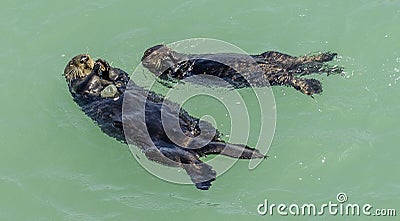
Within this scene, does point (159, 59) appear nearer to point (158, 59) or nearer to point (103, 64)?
point (158, 59)

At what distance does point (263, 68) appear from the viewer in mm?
9148

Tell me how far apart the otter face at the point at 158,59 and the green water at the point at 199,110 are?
0.37 meters

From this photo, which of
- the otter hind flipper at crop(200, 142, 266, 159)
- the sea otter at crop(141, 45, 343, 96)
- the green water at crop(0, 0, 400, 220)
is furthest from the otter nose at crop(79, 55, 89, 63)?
the otter hind flipper at crop(200, 142, 266, 159)

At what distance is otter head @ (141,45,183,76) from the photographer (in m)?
9.62

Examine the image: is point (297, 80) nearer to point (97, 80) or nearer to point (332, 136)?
point (332, 136)

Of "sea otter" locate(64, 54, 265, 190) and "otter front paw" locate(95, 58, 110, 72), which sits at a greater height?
"otter front paw" locate(95, 58, 110, 72)

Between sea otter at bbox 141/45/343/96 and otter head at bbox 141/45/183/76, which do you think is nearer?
sea otter at bbox 141/45/343/96

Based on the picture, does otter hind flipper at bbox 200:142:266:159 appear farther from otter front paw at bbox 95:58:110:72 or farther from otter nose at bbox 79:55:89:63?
otter nose at bbox 79:55:89:63

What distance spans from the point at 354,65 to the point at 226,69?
6.80 feet

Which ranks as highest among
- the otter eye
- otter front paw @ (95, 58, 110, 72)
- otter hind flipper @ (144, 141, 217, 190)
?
the otter eye

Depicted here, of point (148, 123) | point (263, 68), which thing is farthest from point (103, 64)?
point (263, 68)

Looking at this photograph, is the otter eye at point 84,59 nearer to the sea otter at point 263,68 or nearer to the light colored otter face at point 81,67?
the light colored otter face at point 81,67

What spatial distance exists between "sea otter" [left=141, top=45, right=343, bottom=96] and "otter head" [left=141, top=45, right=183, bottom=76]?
220 millimetres

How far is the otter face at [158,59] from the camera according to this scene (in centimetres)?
962
